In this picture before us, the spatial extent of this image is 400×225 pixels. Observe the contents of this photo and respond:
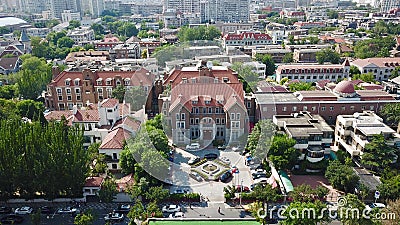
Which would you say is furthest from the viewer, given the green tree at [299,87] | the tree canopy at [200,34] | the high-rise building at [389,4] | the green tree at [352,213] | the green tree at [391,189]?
the high-rise building at [389,4]

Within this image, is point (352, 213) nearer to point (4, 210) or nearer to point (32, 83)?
point (4, 210)

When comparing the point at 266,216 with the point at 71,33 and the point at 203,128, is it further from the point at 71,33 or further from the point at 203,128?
the point at 71,33

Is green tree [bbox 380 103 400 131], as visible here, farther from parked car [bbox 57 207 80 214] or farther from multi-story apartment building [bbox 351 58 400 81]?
parked car [bbox 57 207 80 214]

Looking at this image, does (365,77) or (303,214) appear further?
(365,77)

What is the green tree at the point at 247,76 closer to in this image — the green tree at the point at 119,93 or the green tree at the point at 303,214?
the green tree at the point at 119,93

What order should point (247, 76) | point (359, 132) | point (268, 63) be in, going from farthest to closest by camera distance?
point (268, 63) → point (247, 76) → point (359, 132)

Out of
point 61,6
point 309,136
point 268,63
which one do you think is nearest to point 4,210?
point 309,136

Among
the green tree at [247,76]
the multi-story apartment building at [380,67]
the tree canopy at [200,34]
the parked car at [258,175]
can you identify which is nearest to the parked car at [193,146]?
the parked car at [258,175]

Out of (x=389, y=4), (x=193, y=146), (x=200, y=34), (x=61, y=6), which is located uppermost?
(x=61, y=6)
